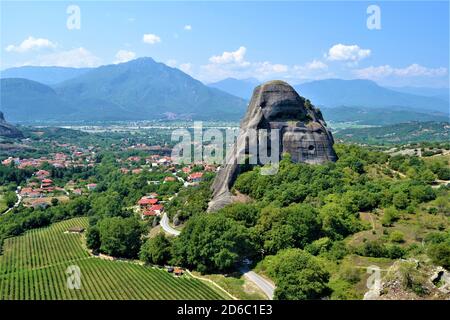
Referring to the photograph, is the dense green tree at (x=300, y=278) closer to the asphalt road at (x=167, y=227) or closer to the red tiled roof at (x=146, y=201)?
the asphalt road at (x=167, y=227)

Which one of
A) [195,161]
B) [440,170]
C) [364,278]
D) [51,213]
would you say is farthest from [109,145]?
[364,278]

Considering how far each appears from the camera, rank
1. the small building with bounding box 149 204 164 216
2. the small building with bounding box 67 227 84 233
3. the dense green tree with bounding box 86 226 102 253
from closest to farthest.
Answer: the dense green tree with bounding box 86 226 102 253 < the small building with bounding box 67 227 84 233 < the small building with bounding box 149 204 164 216

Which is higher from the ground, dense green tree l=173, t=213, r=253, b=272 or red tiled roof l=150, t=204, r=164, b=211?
dense green tree l=173, t=213, r=253, b=272

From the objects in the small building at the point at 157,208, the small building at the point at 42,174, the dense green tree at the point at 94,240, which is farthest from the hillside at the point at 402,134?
the dense green tree at the point at 94,240

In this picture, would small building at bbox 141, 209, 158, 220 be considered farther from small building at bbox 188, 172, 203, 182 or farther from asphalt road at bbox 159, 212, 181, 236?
small building at bbox 188, 172, 203, 182

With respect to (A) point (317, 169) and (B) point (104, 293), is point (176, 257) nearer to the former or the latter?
(B) point (104, 293)

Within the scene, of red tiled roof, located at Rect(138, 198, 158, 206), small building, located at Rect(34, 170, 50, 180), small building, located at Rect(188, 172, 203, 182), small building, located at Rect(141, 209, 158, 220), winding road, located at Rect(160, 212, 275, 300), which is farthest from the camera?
small building, located at Rect(34, 170, 50, 180)

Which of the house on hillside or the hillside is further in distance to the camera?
the hillside

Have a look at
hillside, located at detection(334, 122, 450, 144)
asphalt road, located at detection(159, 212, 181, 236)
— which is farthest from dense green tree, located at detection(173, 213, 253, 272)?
hillside, located at detection(334, 122, 450, 144)
